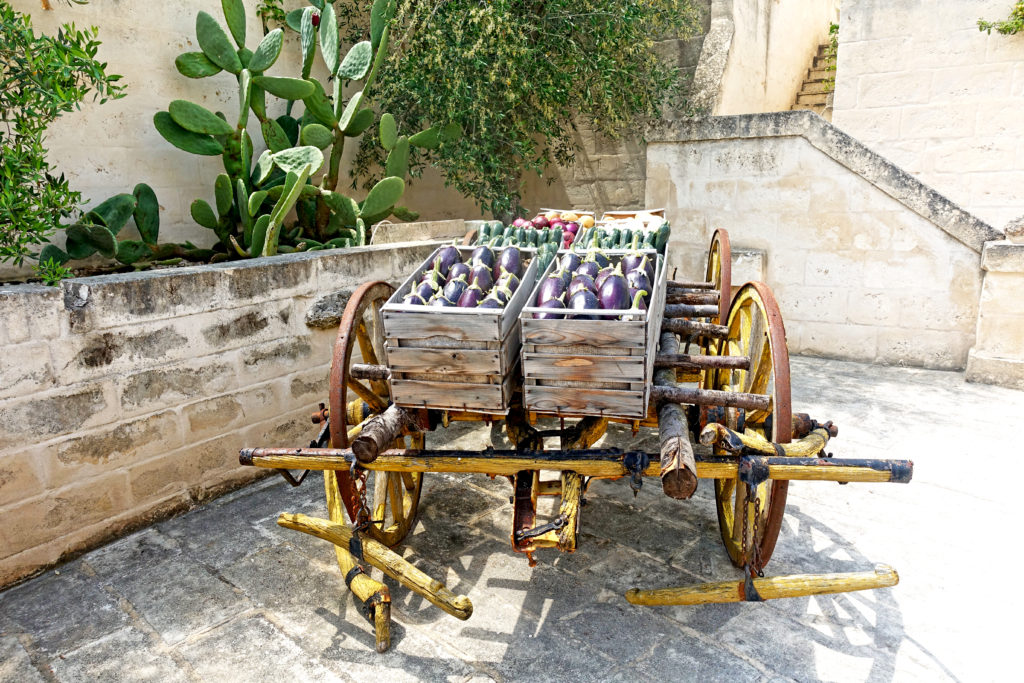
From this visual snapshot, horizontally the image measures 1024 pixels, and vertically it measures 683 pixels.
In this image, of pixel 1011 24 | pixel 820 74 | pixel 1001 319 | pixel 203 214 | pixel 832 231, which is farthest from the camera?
pixel 820 74

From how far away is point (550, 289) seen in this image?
2312 millimetres

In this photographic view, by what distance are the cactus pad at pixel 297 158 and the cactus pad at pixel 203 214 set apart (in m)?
0.52

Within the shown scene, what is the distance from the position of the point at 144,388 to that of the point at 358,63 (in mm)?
2761

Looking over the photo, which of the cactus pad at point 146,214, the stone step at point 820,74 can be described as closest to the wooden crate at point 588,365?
the cactus pad at point 146,214

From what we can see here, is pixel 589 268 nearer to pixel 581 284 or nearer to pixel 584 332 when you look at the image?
pixel 581 284

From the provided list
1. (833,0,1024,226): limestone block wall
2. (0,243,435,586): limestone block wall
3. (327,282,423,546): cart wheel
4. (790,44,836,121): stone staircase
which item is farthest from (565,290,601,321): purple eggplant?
(790,44,836,121): stone staircase

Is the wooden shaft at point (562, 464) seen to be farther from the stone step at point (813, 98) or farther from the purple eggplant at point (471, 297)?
the stone step at point (813, 98)

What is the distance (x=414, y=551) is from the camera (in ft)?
9.87

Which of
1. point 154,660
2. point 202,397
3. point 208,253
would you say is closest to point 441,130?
point 208,253

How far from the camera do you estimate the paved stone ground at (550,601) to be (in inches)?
90.4

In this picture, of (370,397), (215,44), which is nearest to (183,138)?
(215,44)

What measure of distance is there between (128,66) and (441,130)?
2155mm

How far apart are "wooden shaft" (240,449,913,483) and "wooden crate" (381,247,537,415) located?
17 cm

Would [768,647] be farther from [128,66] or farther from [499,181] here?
[128,66]
